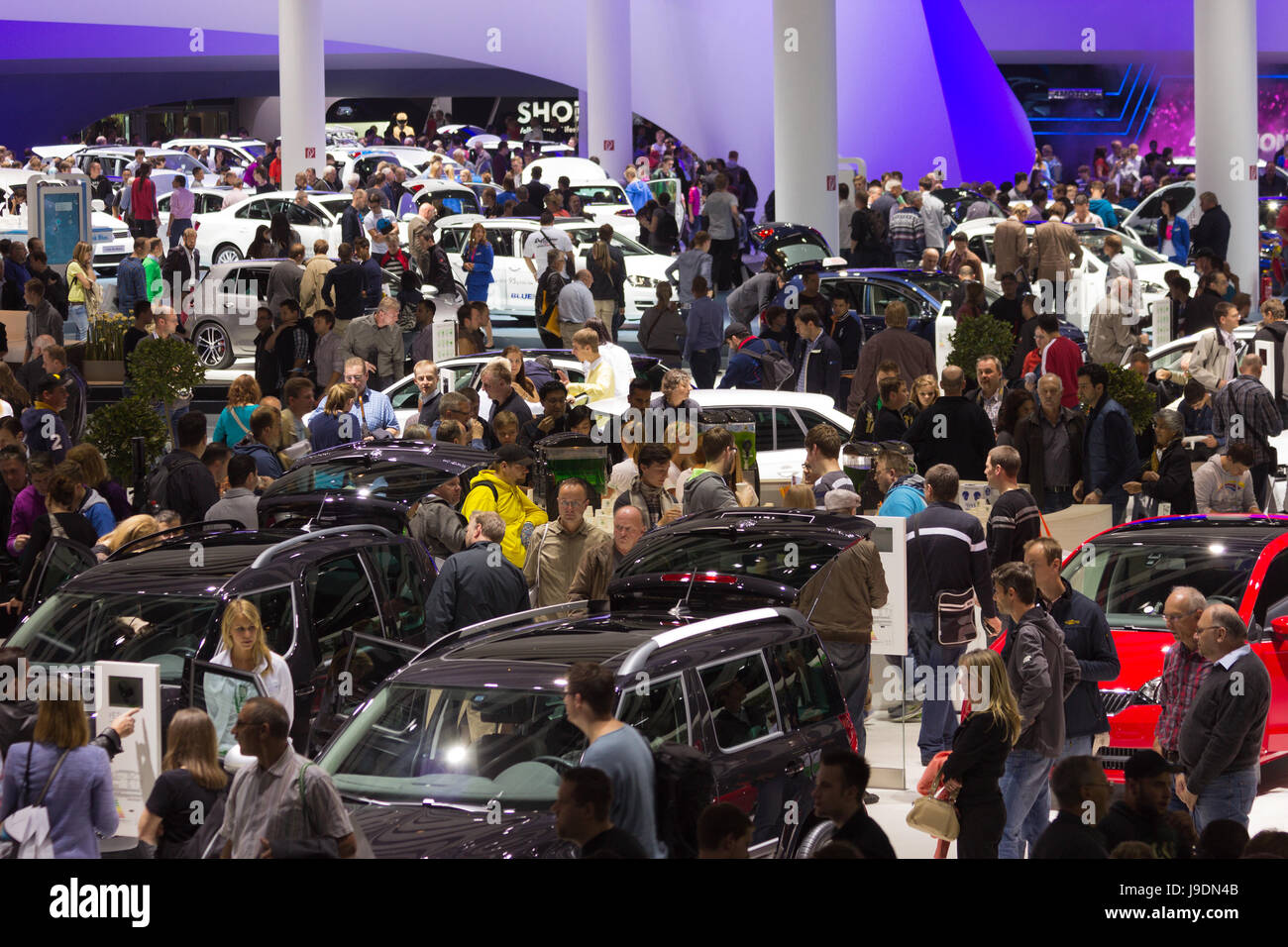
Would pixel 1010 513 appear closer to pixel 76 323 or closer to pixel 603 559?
pixel 603 559

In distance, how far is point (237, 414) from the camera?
14.5 m

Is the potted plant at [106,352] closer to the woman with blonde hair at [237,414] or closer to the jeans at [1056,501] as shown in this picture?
the woman with blonde hair at [237,414]

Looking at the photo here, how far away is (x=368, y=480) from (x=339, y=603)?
7.52 ft

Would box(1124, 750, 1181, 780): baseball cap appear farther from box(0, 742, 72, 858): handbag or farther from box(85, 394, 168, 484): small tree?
box(85, 394, 168, 484): small tree

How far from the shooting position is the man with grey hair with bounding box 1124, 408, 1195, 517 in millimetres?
13953

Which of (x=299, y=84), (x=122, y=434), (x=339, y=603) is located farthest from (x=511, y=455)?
(x=299, y=84)

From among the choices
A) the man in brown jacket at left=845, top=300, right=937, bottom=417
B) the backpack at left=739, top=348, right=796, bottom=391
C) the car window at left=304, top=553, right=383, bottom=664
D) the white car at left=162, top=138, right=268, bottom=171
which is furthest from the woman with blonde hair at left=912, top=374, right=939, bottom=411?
the white car at left=162, top=138, right=268, bottom=171

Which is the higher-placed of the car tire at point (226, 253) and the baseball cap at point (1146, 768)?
the car tire at point (226, 253)

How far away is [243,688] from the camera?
28.0ft

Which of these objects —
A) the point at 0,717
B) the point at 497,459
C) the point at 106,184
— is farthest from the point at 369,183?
the point at 0,717

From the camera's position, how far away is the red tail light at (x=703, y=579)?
934 cm

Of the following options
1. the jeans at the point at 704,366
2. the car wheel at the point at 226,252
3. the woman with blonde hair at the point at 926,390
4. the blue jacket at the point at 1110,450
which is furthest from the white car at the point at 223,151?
the blue jacket at the point at 1110,450

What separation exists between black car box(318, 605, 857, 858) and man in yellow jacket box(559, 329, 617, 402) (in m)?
7.52

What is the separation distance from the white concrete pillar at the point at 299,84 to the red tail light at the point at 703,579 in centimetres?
2680
